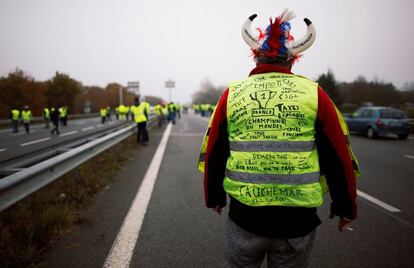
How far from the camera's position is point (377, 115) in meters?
13.5

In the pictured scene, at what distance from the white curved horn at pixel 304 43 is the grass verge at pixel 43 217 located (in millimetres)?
3170

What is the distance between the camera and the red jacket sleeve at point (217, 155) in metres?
1.77

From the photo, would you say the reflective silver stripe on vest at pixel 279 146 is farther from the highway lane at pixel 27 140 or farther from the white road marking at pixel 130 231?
the highway lane at pixel 27 140

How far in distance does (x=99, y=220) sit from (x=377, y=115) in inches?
Answer: 559

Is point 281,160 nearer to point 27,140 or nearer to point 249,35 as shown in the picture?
point 249,35

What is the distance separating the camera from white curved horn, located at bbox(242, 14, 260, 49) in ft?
5.86

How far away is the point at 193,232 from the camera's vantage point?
11.6 ft

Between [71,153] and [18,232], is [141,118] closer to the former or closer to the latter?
[71,153]

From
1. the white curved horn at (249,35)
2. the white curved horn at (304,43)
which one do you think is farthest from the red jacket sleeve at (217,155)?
the white curved horn at (304,43)

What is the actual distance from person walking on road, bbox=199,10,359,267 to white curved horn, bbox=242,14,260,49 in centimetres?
6

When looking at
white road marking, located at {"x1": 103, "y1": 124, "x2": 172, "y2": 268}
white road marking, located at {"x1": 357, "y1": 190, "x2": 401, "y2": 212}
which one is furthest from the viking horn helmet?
white road marking, located at {"x1": 357, "y1": 190, "x2": 401, "y2": 212}

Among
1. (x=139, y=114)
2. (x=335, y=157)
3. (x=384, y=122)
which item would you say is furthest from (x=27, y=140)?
(x=384, y=122)

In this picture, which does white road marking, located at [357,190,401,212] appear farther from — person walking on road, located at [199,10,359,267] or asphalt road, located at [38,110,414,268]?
person walking on road, located at [199,10,359,267]

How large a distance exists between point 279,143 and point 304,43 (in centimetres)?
68
